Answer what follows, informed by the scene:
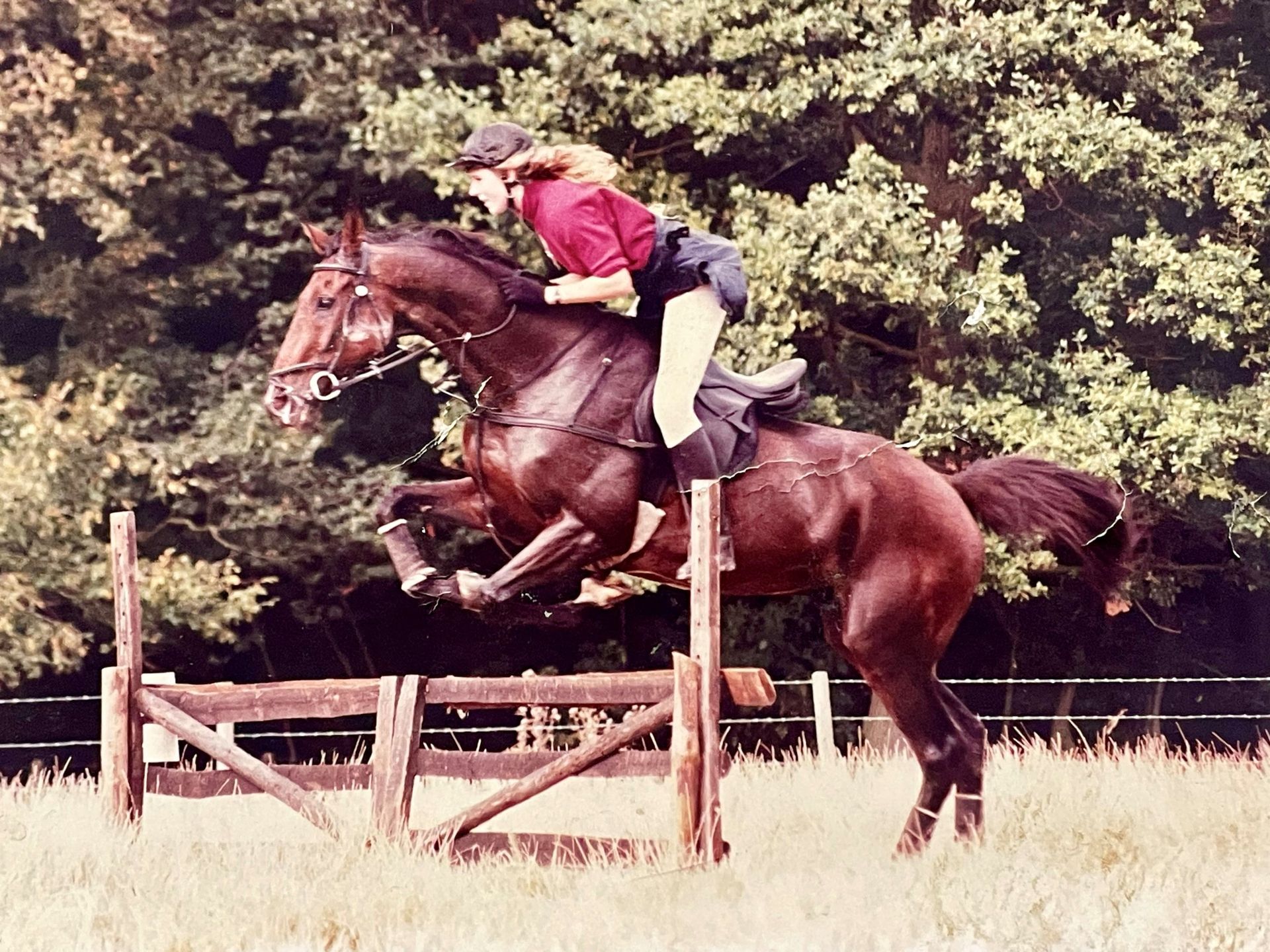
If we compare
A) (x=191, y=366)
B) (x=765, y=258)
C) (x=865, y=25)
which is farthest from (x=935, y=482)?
(x=191, y=366)

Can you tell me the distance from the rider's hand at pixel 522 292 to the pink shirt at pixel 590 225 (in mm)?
148

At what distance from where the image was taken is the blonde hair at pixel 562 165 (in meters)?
6.38

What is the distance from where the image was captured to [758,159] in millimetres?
9547

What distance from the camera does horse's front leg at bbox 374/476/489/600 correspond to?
634 cm

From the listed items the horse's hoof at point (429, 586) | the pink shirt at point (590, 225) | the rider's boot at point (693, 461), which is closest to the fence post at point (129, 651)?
the horse's hoof at point (429, 586)

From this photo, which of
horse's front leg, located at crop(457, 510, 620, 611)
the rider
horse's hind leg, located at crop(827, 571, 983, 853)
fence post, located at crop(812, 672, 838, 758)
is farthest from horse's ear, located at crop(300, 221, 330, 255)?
fence post, located at crop(812, 672, 838, 758)

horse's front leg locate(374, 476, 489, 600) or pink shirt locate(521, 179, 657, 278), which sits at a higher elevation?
pink shirt locate(521, 179, 657, 278)

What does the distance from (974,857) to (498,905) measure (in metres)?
1.77

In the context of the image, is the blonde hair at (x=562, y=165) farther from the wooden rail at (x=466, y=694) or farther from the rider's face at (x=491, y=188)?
the wooden rail at (x=466, y=694)

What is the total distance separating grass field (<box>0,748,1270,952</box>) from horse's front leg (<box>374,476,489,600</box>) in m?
0.90

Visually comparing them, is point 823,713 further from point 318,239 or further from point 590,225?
point 318,239

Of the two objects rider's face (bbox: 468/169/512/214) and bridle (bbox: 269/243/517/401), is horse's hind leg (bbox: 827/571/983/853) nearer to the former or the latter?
bridle (bbox: 269/243/517/401)

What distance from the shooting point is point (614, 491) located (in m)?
6.41

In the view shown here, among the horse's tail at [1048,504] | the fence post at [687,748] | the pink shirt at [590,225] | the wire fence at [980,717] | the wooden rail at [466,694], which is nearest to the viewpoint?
the fence post at [687,748]
